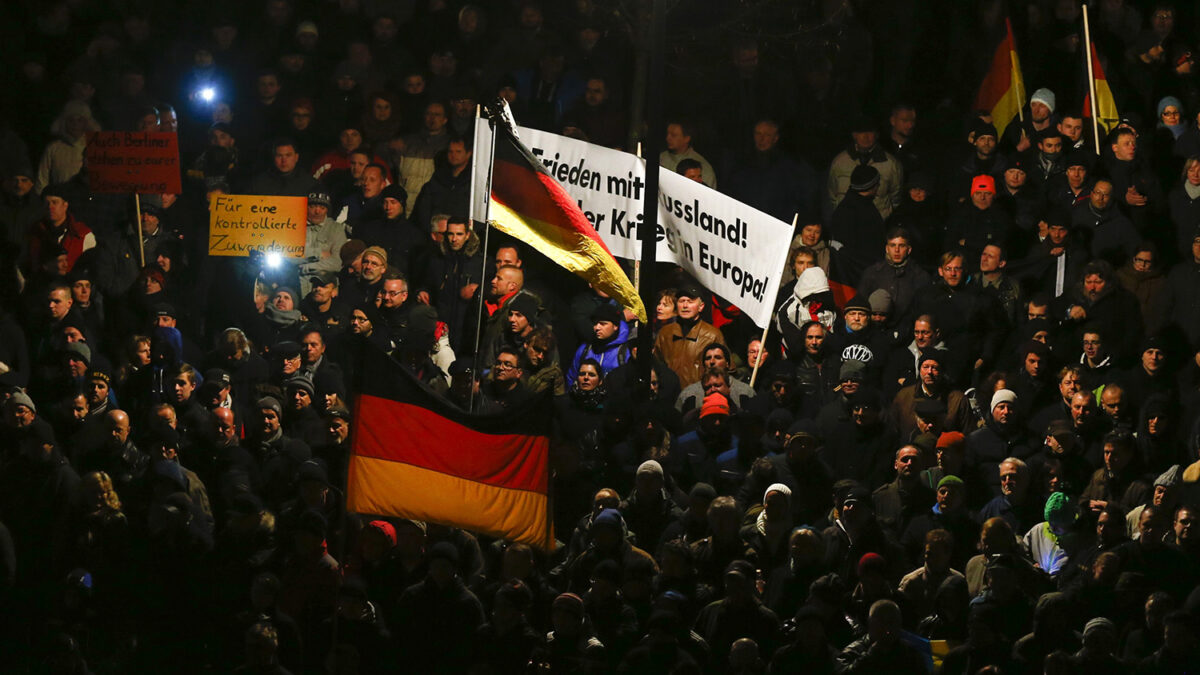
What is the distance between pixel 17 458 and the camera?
13.3m

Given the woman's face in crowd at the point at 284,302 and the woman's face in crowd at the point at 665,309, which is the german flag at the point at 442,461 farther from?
the woman's face in crowd at the point at 284,302

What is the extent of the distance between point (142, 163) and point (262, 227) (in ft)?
3.58

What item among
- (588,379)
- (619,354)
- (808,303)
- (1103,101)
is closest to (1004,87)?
(1103,101)

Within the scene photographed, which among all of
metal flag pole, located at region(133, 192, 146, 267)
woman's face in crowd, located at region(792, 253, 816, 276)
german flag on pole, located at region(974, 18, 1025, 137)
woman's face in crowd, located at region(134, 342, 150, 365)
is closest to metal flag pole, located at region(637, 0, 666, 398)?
woman's face in crowd, located at region(792, 253, 816, 276)

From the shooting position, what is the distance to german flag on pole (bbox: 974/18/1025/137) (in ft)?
61.1

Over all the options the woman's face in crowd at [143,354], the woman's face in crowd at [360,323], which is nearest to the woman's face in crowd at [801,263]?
the woman's face in crowd at [360,323]

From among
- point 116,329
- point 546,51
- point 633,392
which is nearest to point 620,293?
point 633,392

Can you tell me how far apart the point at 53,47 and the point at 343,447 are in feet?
24.8

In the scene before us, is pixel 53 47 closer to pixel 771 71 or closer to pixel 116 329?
pixel 116 329

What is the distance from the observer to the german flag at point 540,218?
1316 centimetres

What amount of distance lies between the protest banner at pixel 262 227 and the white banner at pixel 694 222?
9.79 ft

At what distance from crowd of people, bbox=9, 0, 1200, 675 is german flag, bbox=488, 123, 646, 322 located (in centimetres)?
75

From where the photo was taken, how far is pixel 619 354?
15508 mm

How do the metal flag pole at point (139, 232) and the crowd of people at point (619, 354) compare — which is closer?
the crowd of people at point (619, 354)
